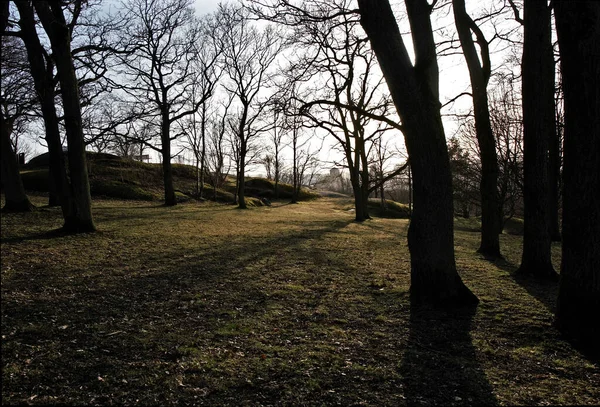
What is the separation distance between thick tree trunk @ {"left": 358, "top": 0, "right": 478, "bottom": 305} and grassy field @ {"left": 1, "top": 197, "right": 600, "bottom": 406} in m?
0.66

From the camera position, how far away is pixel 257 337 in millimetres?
4262

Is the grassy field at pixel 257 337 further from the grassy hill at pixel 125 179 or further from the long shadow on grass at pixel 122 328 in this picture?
the grassy hill at pixel 125 179

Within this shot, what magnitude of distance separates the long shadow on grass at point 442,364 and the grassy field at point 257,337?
0.02 meters

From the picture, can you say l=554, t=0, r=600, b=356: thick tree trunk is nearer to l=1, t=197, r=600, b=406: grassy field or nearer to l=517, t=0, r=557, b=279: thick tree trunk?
l=1, t=197, r=600, b=406: grassy field

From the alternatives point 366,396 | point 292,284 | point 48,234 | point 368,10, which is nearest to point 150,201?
point 48,234

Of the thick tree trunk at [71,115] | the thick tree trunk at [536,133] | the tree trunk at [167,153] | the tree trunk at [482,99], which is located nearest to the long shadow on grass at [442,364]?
the thick tree trunk at [536,133]

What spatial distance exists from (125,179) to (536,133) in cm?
2920

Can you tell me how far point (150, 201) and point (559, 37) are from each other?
25.1 meters

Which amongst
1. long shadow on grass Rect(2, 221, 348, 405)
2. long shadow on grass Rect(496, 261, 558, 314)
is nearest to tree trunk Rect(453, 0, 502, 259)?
long shadow on grass Rect(496, 261, 558, 314)

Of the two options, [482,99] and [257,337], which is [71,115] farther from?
[482,99]

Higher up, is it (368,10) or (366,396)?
(368,10)

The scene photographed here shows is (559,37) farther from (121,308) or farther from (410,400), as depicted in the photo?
(121,308)

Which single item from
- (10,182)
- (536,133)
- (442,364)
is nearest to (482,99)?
(536,133)

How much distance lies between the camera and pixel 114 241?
8789 millimetres
